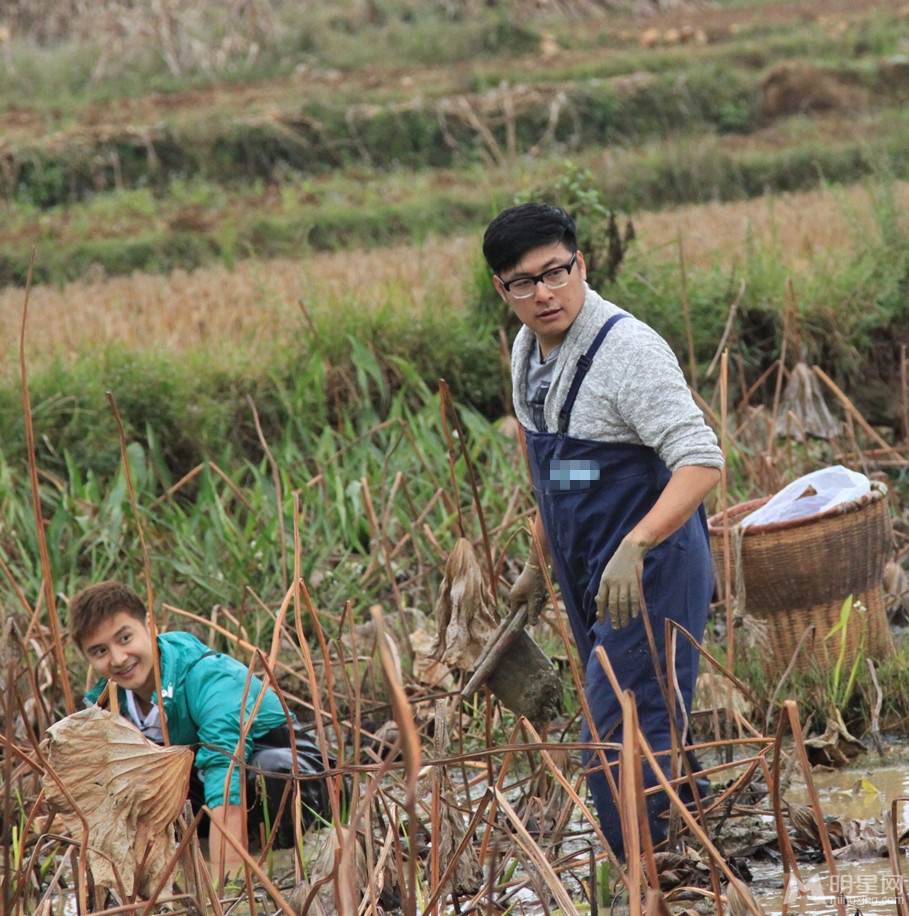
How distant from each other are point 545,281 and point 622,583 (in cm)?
64

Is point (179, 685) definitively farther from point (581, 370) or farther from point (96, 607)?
point (581, 370)

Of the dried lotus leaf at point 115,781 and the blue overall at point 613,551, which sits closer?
the dried lotus leaf at point 115,781

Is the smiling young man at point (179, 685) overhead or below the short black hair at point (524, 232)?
below

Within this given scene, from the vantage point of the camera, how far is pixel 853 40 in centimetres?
1861

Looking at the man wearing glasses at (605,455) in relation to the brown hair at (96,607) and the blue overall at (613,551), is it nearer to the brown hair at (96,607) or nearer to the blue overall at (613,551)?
the blue overall at (613,551)

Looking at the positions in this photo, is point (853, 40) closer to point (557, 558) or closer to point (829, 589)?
point (829, 589)

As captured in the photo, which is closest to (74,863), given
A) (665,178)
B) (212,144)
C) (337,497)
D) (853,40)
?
(337,497)

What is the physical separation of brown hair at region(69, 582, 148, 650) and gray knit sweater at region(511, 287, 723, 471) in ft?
4.42

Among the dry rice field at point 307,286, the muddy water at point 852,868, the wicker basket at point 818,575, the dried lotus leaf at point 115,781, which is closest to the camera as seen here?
the dried lotus leaf at point 115,781

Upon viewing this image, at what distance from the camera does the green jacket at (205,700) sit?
3484 mm

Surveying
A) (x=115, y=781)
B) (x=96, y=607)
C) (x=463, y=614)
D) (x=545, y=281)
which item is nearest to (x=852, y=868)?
(x=463, y=614)

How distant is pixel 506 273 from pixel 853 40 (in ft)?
58.0

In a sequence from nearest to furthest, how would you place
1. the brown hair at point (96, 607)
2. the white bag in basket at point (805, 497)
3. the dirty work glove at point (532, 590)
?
1. the dirty work glove at point (532, 590)
2. the brown hair at point (96, 607)
3. the white bag in basket at point (805, 497)

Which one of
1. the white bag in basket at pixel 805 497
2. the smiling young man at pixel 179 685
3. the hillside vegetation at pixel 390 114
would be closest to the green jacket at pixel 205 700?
the smiling young man at pixel 179 685
